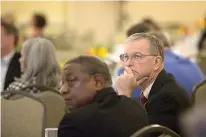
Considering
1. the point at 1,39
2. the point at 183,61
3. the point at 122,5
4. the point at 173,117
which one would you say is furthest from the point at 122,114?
the point at 122,5

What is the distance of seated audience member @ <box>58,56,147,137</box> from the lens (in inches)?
Result: 76.6

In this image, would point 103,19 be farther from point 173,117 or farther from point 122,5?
point 173,117

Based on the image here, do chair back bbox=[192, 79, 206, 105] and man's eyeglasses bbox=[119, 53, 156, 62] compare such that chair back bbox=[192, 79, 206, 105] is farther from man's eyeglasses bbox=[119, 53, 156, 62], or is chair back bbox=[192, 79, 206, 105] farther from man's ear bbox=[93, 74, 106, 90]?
man's ear bbox=[93, 74, 106, 90]

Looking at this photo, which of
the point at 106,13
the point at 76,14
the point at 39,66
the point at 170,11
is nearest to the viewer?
the point at 39,66

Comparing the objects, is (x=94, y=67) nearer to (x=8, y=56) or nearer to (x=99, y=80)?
(x=99, y=80)

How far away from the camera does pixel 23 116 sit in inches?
110

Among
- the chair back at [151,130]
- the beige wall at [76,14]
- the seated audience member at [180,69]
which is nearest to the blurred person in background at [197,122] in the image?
the chair back at [151,130]

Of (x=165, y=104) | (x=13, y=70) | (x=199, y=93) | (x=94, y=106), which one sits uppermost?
(x=94, y=106)

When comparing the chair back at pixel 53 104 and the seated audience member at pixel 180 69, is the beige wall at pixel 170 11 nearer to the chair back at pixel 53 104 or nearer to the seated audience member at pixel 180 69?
the seated audience member at pixel 180 69

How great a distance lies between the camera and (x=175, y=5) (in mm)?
11117

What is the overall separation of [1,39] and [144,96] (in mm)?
2189

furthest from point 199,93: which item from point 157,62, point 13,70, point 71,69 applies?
point 13,70

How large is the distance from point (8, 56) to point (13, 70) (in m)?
0.29

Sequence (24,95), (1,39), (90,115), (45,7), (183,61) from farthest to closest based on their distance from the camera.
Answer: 1. (45,7)
2. (1,39)
3. (183,61)
4. (24,95)
5. (90,115)
